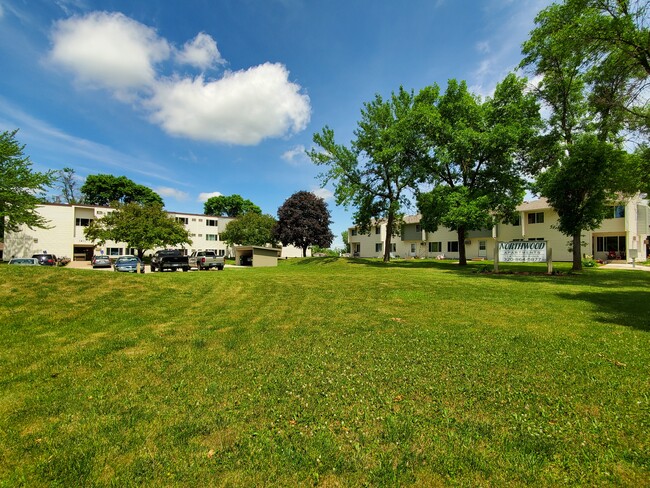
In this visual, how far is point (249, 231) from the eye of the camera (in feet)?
186

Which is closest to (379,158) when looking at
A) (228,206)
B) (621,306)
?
(621,306)

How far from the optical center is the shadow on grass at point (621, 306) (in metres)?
7.72

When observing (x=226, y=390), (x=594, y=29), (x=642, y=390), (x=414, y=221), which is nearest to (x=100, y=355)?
(x=226, y=390)

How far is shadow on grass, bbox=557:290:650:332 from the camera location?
25.3 feet

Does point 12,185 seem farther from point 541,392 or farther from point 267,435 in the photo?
point 541,392

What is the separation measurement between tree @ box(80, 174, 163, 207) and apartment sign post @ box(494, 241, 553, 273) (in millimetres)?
74496

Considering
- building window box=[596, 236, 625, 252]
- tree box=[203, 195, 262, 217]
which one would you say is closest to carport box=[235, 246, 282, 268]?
building window box=[596, 236, 625, 252]

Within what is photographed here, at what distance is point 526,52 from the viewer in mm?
21859

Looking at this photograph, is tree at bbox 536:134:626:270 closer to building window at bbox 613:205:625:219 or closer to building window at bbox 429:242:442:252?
building window at bbox 613:205:625:219

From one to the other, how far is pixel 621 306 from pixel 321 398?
11.1m

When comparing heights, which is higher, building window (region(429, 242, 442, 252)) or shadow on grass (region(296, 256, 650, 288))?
building window (region(429, 242, 442, 252))

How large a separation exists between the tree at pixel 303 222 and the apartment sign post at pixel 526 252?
3763 cm

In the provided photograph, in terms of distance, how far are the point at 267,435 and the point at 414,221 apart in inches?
1987

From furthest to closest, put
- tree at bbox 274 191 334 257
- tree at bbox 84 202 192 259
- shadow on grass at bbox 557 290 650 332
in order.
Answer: tree at bbox 274 191 334 257 < tree at bbox 84 202 192 259 < shadow on grass at bbox 557 290 650 332
